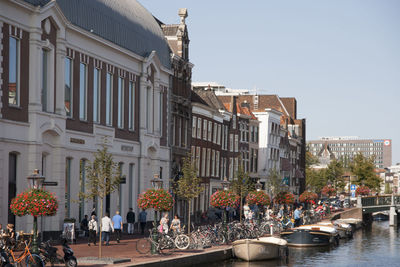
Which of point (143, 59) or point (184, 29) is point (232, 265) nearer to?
point (143, 59)

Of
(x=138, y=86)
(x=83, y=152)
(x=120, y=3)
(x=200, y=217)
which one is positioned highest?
(x=120, y=3)

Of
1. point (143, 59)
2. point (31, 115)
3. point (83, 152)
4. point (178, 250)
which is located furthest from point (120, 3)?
point (178, 250)

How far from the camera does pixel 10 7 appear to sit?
36.7 m

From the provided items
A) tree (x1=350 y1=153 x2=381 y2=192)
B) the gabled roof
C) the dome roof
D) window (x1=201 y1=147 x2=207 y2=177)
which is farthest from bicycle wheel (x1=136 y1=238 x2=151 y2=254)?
tree (x1=350 y1=153 x2=381 y2=192)

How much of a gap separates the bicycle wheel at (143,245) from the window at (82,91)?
1301 cm

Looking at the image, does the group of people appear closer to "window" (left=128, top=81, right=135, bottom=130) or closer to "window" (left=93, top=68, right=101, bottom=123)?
"window" (left=128, top=81, right=135, bottom=130)

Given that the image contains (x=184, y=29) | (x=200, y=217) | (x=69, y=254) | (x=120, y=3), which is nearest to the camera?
(x=69, y=254)

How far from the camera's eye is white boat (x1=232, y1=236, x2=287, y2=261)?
3866cm

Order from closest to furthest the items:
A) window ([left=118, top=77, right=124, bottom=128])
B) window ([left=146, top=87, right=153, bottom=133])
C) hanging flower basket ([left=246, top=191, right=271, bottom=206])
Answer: window ([left=118, top=77, right=124, bottom=128]), window ([left=146, top=87, right=153, bottom=133]), hanging flower basket ([left=246, top=191, right=271, bottom=206])

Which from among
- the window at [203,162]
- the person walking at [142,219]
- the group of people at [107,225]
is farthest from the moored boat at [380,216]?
the group of people at [107,225]

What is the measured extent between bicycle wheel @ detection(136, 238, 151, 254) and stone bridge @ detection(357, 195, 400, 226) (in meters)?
68.1

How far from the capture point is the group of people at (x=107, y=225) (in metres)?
40.0

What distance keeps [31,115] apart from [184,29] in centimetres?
2991

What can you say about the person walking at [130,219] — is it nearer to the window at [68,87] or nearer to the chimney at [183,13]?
the window at [68,87]
